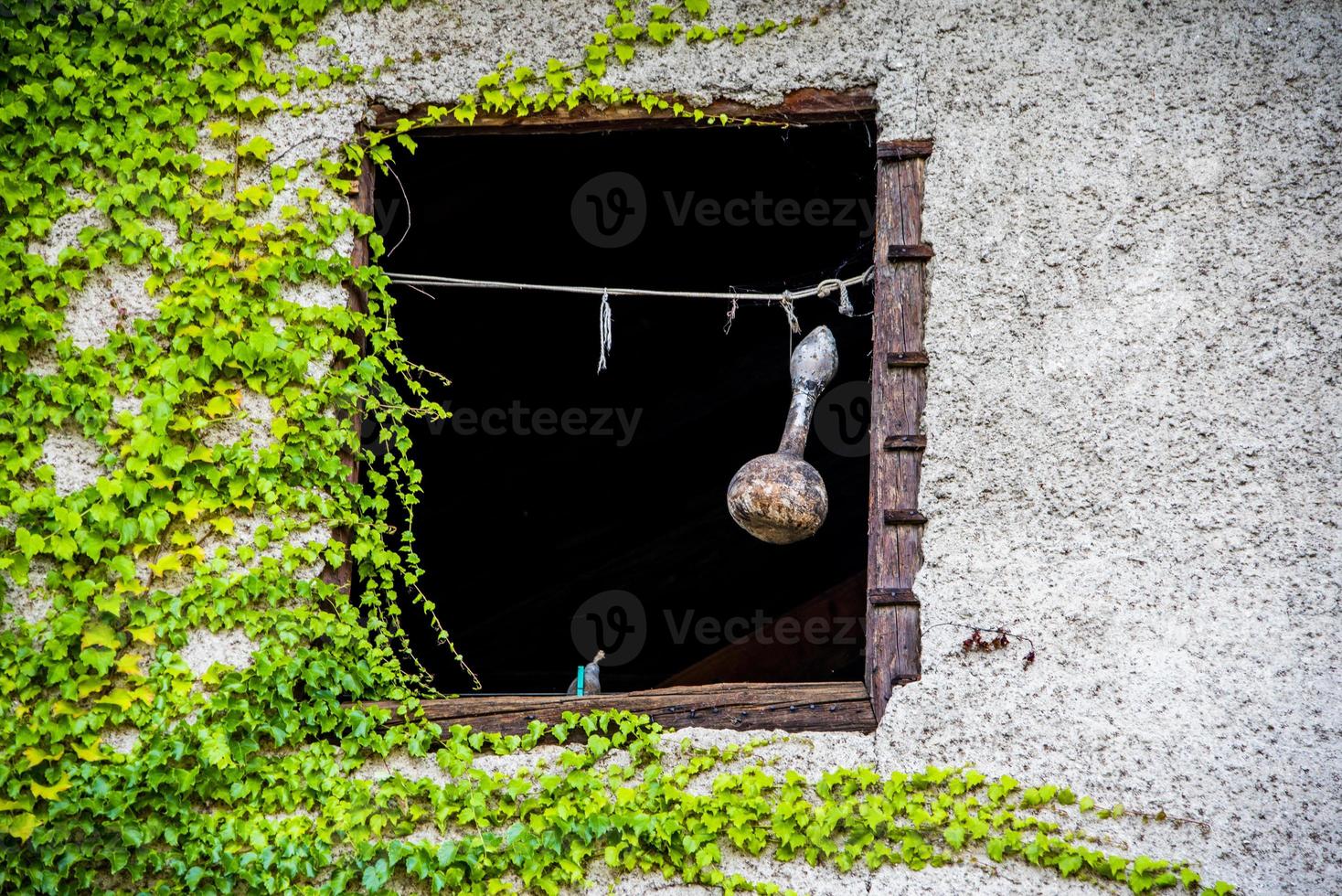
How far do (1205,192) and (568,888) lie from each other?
100 inches

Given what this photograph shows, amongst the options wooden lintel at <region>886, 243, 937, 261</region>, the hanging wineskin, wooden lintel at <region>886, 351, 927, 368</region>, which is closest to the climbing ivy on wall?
the hanging wineskin

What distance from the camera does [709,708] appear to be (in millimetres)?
3002

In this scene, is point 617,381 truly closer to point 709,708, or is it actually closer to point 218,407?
point 218,407

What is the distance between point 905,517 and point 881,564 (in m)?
0.14

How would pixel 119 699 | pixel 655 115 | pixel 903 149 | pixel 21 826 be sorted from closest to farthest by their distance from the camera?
1. pixel 21 826
2. pixel 119 699
3. pixel 903 149
4. pixel 655 115

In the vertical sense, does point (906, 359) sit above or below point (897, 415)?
above

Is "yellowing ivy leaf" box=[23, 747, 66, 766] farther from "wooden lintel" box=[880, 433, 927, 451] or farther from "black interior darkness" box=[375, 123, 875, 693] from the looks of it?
"wooden lintel" box=[880, 433, 927, 451]

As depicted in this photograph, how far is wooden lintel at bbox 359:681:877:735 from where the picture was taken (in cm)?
295

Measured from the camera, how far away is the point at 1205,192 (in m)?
3.06

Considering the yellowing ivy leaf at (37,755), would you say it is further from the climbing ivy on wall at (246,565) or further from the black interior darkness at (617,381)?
the black interior darkness at (617,381)

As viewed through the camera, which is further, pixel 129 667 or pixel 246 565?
pixel 246 565

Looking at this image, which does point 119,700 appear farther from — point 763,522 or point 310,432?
point 763,522

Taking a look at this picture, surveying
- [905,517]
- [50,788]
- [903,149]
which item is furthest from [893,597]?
[50,788]

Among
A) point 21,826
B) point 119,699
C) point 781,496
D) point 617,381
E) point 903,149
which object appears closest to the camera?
point 21,826
